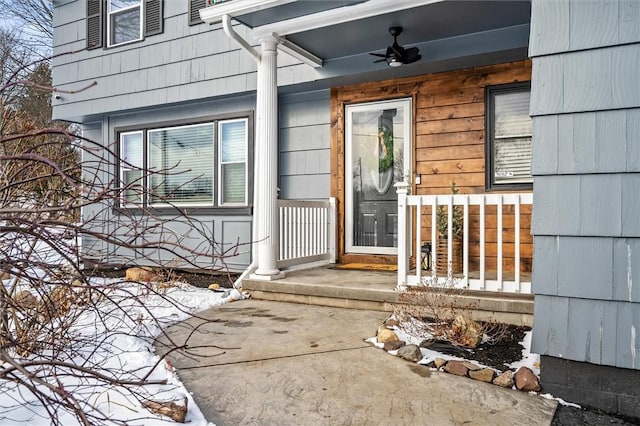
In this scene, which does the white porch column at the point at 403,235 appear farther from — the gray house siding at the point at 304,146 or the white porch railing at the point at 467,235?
the gray house siding at the point at 304,146

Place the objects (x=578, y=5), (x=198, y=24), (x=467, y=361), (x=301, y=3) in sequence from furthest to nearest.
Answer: (x=198, y=24), (x=301, y=3), (x=467, y=361), (x=578, y=5)

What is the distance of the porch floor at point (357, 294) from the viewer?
11.2ft

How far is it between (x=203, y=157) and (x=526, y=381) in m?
5.27

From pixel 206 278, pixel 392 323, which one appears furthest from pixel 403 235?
pixel 206 278

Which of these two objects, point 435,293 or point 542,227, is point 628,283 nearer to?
point 542,227

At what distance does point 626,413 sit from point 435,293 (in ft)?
4.65

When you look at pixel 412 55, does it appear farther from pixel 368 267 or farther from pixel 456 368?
pixel 456 368

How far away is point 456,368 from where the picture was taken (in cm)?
263

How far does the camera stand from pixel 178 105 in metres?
6.71

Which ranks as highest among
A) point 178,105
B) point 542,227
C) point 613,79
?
point 178,105

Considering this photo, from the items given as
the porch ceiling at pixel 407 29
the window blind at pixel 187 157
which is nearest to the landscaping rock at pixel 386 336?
the porch ceiling at pixel 407 29

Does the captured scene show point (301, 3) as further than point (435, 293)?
Yes

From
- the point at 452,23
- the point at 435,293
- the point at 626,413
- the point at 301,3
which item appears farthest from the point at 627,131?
the point at 301,3

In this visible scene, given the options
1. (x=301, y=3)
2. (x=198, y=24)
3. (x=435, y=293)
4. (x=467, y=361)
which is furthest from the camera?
(x=198, y=24)
